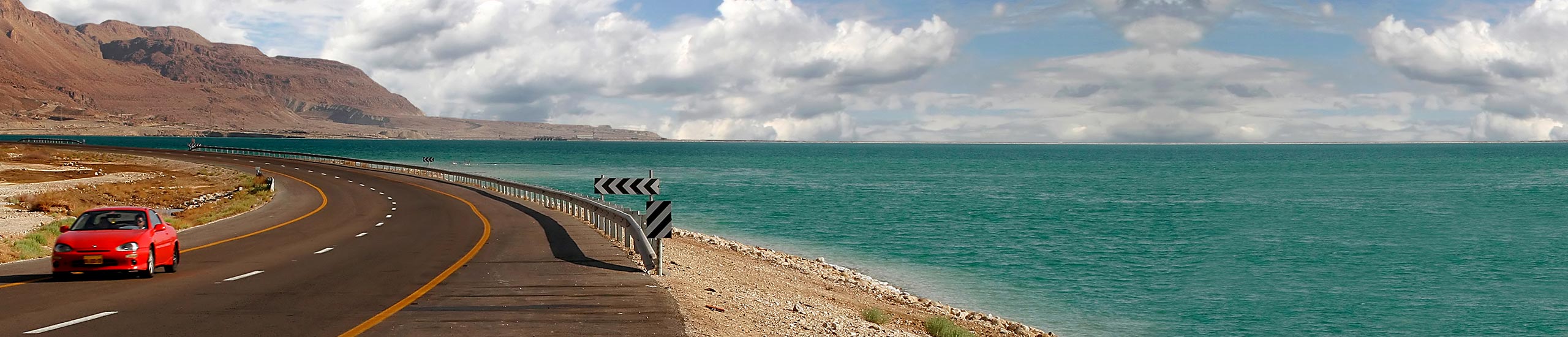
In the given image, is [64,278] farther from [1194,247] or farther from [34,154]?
[34,154]

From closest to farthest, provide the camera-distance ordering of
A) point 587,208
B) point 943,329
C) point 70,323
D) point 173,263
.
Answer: point 70,323, point 943,329, point 173,263, point 587,208

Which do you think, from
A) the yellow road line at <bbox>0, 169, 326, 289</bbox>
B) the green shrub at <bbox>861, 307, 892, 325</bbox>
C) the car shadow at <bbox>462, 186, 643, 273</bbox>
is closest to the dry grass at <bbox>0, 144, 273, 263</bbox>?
the yellow road line at <bbox>0, 169, 326, 289</bbox>

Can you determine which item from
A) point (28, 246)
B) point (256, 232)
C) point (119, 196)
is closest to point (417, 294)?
point (28, 246)

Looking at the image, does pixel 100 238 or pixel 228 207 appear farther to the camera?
pixel 228 207

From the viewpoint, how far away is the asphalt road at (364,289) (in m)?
12.1

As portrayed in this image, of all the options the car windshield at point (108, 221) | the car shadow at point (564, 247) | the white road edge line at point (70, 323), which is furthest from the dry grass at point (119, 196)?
the white road edge line at point (70, 323)

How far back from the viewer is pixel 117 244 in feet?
54.1

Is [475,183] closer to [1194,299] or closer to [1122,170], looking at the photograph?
[1194,299]

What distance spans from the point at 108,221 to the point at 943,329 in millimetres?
14104

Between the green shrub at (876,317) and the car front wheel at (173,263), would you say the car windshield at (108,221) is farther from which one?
the green shrub at (876,317)

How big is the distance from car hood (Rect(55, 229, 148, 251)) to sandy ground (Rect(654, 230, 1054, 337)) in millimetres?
8306

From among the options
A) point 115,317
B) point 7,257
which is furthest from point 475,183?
point 115,317

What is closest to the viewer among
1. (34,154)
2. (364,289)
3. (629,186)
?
(364,289)

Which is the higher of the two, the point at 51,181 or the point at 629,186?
the point at 629,186
